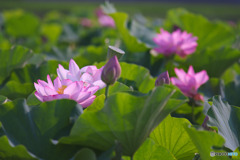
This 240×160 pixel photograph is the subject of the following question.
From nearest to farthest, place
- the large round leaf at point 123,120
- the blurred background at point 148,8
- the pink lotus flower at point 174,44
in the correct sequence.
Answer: the large round leaf at point 123,120, the pink lotus flower at point 174,44, the blurred background at point 148,8

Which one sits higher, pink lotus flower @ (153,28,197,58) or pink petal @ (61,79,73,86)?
pink petal @ (61,79,73,86)

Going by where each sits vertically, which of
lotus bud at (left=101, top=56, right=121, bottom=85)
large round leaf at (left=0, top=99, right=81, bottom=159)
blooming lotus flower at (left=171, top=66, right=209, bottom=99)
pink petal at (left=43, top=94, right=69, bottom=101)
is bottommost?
blooming lotus flower at (left=171, top=66, right=209, bottom=99)

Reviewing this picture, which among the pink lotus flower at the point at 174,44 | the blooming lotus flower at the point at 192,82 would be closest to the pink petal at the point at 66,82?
the blooming lotus flower at the point at 192,82

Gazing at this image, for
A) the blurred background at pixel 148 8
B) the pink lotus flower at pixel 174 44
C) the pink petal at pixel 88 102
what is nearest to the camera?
the pink petal at pixel 88 102

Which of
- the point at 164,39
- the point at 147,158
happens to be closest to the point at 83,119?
the point at 147,158

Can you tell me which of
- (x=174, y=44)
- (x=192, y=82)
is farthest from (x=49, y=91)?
(x=174, y=44)

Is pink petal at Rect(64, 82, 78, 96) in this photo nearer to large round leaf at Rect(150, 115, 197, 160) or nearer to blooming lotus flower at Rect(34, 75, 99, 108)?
blooming lotus flower at Rect(34, 75, 99, 108)

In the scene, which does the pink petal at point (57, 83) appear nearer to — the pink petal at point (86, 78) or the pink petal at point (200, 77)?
the pink petal at point (86, 78)

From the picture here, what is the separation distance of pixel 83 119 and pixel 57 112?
0.08m

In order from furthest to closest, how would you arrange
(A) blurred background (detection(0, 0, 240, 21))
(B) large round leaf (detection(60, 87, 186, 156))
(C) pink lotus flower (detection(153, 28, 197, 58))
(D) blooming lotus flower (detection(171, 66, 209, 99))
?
(A) blurred background (detection(0, 0, 240, 21)) → (C) pink lotus flower (detection(153, 28, 197, 58)) → (D) blooming lotus flower (detection(171, 66, 209, 99)) → (B) large round leaf (detection(60, 87, 186, 156))

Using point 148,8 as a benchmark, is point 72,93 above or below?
above

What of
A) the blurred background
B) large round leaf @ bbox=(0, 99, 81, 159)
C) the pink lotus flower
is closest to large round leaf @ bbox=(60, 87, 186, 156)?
large round leaf @ bbox=(0, 99, 81, 159)

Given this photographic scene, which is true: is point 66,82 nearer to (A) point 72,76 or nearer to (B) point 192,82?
(A) point 72,76

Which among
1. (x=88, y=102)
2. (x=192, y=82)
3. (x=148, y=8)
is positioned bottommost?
(x=148, y=8)
